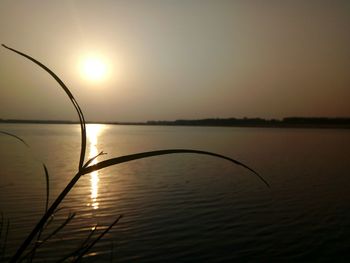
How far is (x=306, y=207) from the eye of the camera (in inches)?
739

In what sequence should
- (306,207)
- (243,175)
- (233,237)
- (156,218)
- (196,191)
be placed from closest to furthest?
1. (233,237)
2. (156,218)
3. (306,207)
4. (196,191)
5. (243,175)

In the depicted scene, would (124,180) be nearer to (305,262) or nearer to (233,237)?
(233,237)

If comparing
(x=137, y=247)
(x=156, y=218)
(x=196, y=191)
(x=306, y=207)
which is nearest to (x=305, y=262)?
(x=137, y=247)

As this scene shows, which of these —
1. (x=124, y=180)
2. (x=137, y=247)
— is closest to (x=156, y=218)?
(x=137, y=247)

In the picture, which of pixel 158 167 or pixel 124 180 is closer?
pixel 124 180

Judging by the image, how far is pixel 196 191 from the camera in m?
22.1

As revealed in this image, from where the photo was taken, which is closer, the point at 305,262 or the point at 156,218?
the point at 305,262

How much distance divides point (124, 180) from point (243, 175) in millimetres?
9565

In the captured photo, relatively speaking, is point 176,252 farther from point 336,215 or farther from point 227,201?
point 336,215

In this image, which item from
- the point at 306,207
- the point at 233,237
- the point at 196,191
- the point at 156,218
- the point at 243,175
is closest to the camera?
the point at 233,237

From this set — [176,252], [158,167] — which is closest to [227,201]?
[176,252]

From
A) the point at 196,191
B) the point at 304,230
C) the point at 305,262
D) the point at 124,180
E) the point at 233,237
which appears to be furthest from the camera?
the point at 124,180

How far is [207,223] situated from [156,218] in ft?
7.33

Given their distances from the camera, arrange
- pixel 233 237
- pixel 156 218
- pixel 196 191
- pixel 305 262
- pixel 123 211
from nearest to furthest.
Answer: pixel 305 262
pixel 233 237
pixel 156 218
pixel 123 211
pixel 196 191
